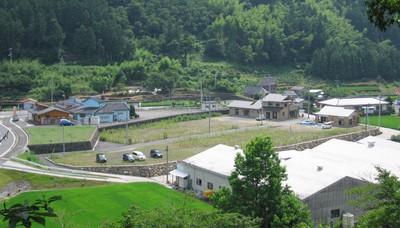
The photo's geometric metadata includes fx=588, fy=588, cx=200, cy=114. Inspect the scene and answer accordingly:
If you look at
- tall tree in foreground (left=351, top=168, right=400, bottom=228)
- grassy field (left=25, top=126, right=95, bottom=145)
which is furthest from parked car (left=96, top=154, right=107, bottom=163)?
tall tree in foreground (left=351, top=168, right=400, bottom=228)

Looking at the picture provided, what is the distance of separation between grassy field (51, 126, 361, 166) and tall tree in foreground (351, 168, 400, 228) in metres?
13.8

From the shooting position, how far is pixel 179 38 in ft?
182

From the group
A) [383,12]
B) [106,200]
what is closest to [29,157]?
[106,200]

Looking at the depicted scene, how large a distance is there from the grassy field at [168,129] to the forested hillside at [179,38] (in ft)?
32.6

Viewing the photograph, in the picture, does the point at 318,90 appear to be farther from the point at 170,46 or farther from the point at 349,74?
the point at 170,46

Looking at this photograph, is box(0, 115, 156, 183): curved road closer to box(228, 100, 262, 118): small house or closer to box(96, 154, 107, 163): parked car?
box(96, 154, 107, 163): parked car

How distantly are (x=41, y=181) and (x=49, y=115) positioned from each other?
541 inches

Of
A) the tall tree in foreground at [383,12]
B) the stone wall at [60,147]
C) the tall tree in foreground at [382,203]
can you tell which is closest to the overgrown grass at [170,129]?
the stone wall at [60,147]

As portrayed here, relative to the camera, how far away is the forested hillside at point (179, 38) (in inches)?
1891

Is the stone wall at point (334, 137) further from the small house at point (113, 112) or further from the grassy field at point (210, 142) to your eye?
the small house at point (113, 112)

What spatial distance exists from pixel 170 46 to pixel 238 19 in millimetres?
10121

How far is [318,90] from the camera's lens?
48.5m

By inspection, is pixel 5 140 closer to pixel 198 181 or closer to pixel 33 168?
pixel 33 168

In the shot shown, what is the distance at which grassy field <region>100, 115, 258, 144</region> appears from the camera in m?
29.5
